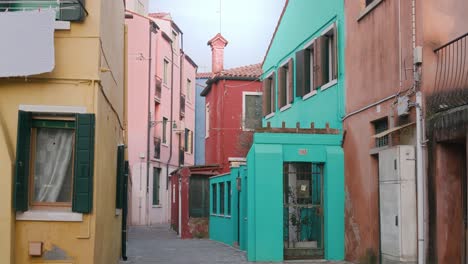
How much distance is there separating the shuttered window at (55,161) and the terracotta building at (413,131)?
5.51 metres

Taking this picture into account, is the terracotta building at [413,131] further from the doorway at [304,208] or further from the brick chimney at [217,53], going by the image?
the brick chimney at [217,53]

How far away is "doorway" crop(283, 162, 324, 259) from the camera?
49.9 feet

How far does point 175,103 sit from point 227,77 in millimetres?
9841

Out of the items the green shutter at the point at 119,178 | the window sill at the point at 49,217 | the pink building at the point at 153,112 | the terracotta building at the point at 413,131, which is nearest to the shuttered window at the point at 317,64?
the terracotta building at the point at 413,131

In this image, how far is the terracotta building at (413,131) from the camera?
10398 mm

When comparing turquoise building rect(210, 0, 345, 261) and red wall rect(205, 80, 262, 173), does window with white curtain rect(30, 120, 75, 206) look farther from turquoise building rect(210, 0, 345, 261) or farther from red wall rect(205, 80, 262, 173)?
red wall rect(205, 80, 262, 173)

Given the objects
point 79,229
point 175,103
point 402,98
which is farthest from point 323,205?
point 175,103

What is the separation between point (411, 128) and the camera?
11.7 metres

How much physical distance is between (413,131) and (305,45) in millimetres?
7943

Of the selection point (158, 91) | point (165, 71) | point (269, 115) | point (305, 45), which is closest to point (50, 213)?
point (305, 45)

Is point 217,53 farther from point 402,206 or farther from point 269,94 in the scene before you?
point 402,206

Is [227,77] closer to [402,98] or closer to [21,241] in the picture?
[402,98]

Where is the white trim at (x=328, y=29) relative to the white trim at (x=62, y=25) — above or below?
above

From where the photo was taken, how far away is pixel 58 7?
9.31 m
